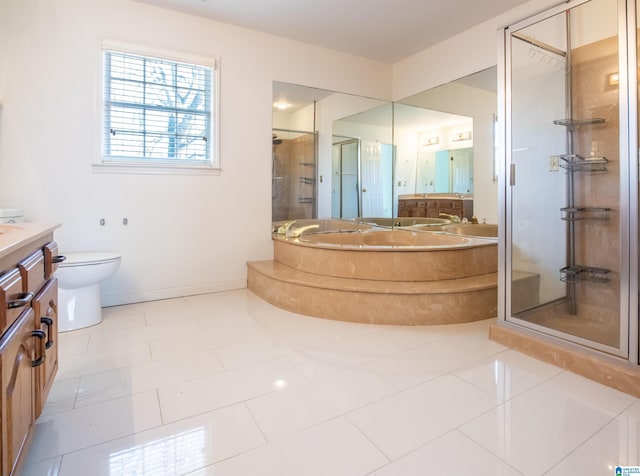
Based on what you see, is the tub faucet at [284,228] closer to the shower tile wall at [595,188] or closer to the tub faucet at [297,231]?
the tub faucet at [297,231]

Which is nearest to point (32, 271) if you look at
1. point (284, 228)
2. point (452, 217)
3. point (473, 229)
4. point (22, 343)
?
point (22, 343)

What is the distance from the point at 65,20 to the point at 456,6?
3207mm

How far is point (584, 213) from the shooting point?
2.51 m

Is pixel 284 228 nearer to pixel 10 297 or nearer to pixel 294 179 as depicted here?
pixel 294 179

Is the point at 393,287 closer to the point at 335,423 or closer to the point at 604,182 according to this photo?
the point at 335,423

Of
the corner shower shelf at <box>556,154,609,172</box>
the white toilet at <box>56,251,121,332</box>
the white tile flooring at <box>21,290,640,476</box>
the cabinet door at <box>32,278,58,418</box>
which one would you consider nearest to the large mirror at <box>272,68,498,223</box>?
the corner shower shelf at <box>556,154,609,172</box>

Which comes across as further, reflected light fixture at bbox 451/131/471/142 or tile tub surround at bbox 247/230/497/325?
reflected light fixture at bbox 451/131/471/142

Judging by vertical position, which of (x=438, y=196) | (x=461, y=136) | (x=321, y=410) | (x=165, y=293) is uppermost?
(x=461, y=136)

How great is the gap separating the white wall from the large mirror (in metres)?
0.25

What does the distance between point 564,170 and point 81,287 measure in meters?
3.56

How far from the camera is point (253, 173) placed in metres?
3.59

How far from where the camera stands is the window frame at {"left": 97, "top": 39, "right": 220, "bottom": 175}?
2.93 m

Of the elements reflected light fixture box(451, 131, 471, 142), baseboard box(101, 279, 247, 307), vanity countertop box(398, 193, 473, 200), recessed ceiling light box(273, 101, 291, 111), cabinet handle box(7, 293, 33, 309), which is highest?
recessed ceiling light box(273, 101, 291, 111)

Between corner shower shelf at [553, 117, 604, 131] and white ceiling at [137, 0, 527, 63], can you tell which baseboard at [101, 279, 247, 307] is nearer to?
white ceiling at [137, 0, 527, 63]
